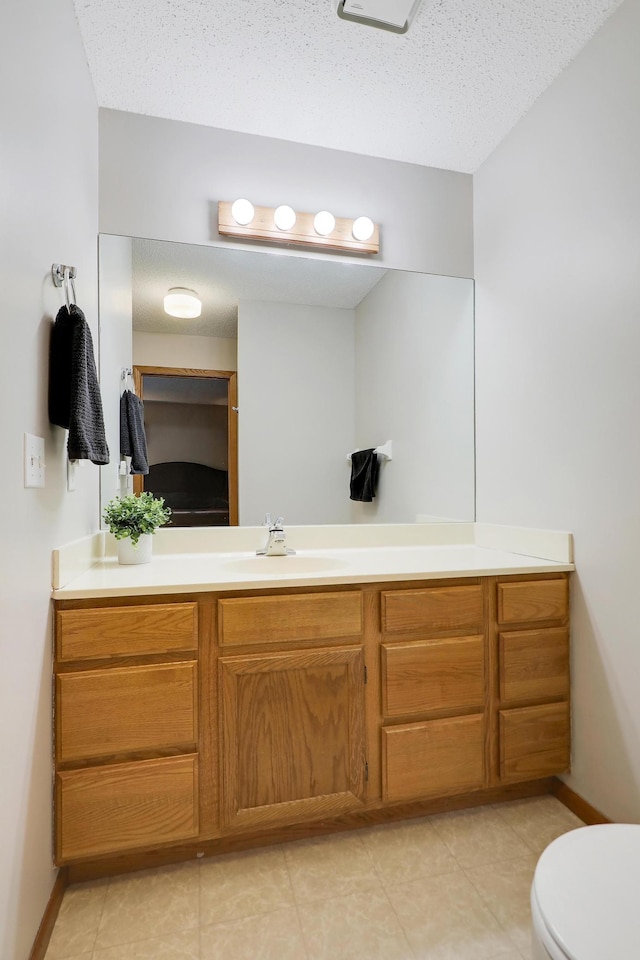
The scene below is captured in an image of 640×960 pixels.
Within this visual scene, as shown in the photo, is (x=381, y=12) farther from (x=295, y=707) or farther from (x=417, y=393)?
(x=295, y=707)

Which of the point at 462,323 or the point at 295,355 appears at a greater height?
the point at 462,323

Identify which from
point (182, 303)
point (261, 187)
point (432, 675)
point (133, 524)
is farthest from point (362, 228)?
point (432, 675)

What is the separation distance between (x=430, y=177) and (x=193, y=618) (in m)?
2.10

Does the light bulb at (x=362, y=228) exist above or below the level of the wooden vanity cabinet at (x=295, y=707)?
above

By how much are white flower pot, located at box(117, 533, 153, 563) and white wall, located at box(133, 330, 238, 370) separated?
69cm

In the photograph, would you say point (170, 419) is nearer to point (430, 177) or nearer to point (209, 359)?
point (209, 359)

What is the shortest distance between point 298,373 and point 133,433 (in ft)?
2.35

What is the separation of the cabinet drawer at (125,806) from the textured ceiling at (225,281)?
4.97 feet

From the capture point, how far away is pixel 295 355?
219 centimetres

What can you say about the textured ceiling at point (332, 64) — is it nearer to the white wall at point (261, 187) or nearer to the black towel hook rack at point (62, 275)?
the white wall at point (261, 187)

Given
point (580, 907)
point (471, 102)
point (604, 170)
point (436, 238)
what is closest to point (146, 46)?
point (471, 102)

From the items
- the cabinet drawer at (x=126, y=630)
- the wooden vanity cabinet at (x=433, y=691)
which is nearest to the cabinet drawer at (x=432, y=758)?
the wooden vanity cabinet at (x=433, y=691)

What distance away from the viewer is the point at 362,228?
2.15m

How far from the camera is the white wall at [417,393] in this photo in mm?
2246
